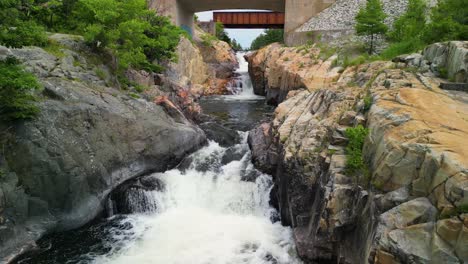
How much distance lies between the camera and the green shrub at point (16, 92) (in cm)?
1017

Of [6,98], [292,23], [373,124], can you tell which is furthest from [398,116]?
[292,23]

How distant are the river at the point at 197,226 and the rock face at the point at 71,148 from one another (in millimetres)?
651

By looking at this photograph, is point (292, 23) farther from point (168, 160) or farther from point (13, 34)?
point (13, 34)

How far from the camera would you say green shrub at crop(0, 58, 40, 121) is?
1017cm

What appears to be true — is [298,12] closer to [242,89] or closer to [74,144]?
[242,89]

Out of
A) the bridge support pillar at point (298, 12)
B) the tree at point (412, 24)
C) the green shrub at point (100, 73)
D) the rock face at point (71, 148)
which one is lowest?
the rock face at point (71, 148)

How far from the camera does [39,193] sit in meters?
11.4

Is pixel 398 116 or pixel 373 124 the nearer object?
pixel 398 116

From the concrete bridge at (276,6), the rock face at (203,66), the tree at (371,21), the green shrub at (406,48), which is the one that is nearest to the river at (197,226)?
the green shrub at (406,48)

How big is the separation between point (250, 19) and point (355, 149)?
1552 inches

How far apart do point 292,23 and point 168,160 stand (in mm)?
24099

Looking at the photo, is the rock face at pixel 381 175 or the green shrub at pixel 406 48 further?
the green shrub at pixel 406 48

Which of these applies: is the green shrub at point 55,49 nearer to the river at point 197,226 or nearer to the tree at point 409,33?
the river at point 197,226

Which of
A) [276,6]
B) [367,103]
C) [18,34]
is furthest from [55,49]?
[276,6]
